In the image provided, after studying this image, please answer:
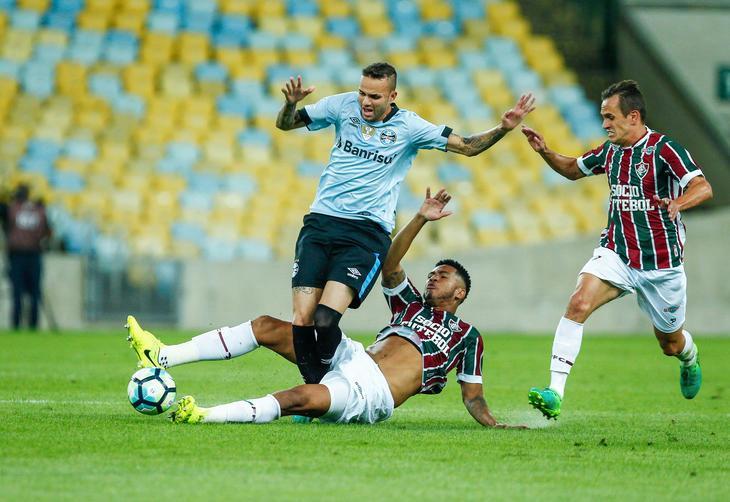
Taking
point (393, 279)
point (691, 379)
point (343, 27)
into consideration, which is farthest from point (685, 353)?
point (343, 27)

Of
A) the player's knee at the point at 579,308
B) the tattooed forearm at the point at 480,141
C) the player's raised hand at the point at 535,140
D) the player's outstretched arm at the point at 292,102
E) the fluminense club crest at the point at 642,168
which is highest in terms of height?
the player's outstretched arm at the point at 292,102

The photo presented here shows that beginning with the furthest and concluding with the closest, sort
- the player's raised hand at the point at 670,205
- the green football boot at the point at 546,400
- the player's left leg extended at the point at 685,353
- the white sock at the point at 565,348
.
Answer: the player's left leg extended at the point at 685,353, the white sock at the point at 565,348, the player's raised hand at the point at 670,205, the green football boot at the point at 546,400

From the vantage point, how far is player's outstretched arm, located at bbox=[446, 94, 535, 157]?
25.8 feet

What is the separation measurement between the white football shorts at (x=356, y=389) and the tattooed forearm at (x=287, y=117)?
1.62 metres

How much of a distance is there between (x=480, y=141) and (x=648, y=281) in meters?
1.46

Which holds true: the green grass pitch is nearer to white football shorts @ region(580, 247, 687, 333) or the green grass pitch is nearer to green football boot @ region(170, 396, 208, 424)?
green football boot @ region(170, 396, 208, 424)

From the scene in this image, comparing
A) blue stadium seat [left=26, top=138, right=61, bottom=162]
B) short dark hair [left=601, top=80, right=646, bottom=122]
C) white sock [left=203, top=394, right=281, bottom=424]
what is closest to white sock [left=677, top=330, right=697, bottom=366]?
short dark hair [left=601, top=80, right=646, bottom=122]

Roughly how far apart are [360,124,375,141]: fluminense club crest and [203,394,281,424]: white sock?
193 centimetres

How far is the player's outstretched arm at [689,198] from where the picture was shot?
24.8ft

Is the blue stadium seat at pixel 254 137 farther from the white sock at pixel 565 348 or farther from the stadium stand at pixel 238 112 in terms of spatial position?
the white sock at pixel 565 348

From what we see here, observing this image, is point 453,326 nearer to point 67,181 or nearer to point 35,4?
point 67,181

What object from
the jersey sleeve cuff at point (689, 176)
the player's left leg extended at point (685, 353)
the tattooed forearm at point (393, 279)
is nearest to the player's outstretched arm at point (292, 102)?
the tattooed forearm at point (393, 279)

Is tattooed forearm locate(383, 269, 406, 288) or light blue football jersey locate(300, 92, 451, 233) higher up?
light blue football jersey locate(300, 92, 451, 233)

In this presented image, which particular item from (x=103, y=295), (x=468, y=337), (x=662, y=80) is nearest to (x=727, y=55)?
(x=662, y=80)
